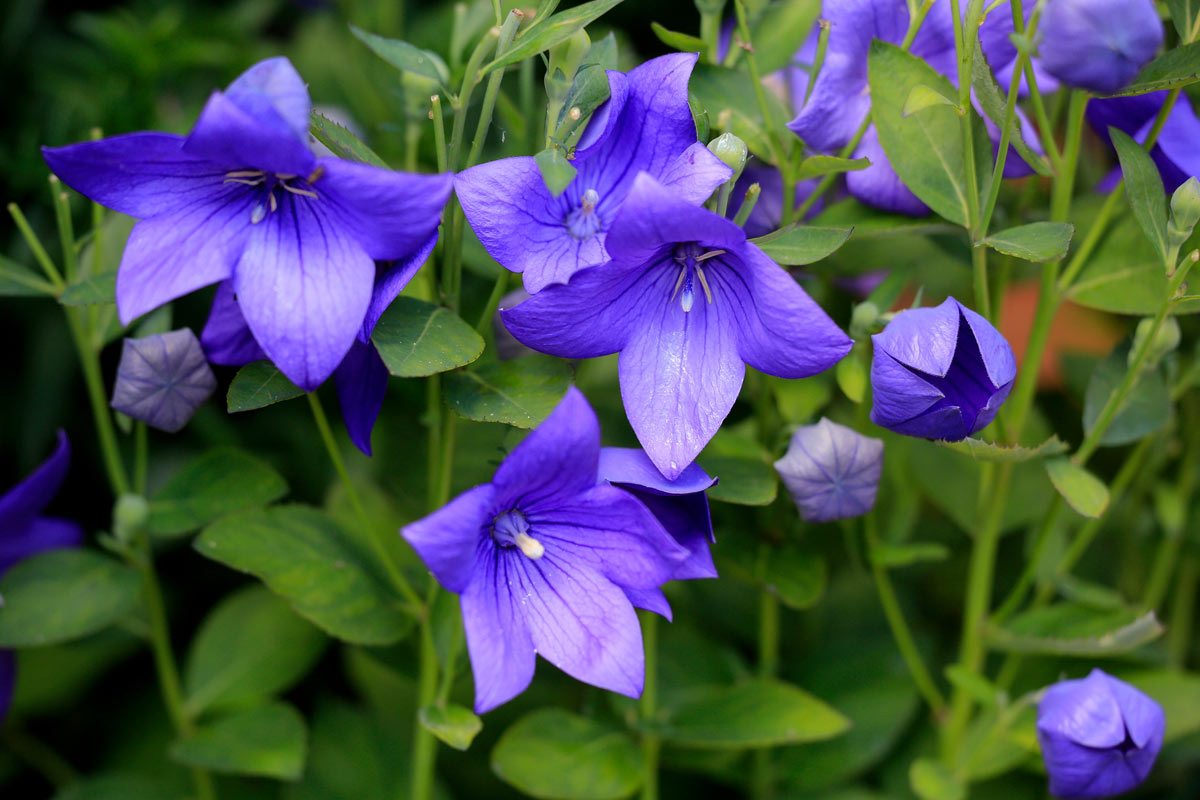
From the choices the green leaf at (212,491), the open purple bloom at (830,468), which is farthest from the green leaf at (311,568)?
the open purple bloom at (830,468)

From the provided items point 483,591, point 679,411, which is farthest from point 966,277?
point 483,591

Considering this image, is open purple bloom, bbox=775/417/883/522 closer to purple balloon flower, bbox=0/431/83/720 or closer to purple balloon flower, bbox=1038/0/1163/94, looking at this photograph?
purple balloon flower, bbox=1038/0/1163/94

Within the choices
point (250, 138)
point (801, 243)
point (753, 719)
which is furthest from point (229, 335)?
point (753, 719)

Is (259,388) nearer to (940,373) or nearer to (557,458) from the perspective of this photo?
(557,458)

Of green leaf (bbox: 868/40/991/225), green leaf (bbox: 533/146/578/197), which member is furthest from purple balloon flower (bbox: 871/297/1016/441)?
green leaf (bbox: 533/146/578/197)

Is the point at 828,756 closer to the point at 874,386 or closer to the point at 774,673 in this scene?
the point at 774,673

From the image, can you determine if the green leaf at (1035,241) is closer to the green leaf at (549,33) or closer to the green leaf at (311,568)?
the green leaf at (549,33)
